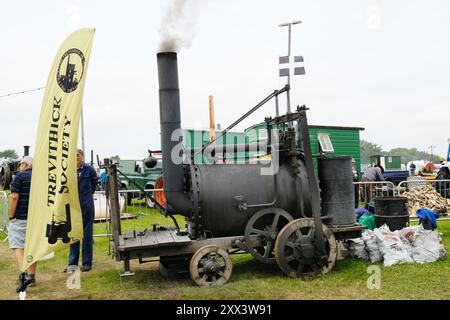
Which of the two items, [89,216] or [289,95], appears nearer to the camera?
[289,95]

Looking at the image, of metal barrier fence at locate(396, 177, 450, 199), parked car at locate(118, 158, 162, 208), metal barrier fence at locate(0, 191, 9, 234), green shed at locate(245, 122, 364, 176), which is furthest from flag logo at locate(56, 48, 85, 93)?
green shed at locate(245, 122, 364, 176)

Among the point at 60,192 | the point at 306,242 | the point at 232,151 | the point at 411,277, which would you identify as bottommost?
the point at 411,277

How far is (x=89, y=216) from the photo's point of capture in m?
6.40

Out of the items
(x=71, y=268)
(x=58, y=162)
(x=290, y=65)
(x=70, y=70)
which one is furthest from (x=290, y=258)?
(x=290, y=65)

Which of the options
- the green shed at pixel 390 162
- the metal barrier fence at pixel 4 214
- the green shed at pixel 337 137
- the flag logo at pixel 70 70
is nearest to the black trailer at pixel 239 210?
the flag logo at pixel 70 70

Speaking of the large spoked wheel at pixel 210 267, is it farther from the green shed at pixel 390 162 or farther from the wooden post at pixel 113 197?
the green shed at pixel 390 162

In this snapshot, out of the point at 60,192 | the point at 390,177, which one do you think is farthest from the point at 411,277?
the point at 390,177

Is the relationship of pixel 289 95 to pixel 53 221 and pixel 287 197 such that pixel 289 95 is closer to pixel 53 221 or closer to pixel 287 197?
pixel 287 197

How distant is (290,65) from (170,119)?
14.7 ft

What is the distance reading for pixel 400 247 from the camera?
601cm

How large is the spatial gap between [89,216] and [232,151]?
2.44 metres

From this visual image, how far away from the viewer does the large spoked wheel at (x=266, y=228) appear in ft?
17.8

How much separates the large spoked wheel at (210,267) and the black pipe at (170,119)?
0.66 meters

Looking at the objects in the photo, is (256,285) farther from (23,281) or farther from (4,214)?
(4,214)
